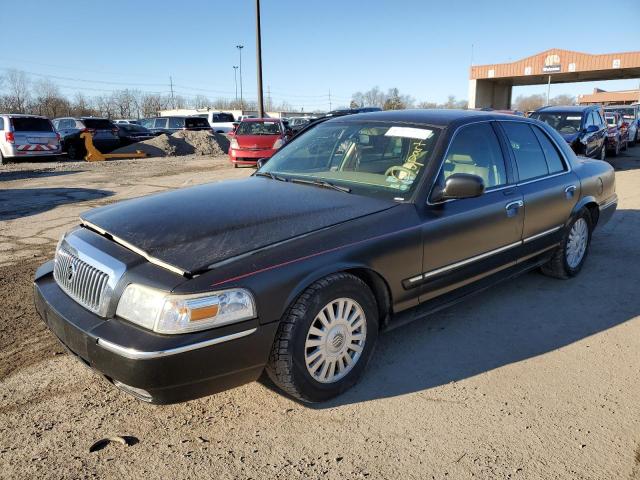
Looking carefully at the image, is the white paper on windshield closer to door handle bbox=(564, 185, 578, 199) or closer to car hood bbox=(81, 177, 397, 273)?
car hood bbox=(81, 177, 397, 273)

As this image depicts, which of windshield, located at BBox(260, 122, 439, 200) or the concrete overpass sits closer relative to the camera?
windshield, located at BBox(260, 122, 439, 200)

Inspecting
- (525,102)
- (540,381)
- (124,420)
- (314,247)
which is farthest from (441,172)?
(525,102)

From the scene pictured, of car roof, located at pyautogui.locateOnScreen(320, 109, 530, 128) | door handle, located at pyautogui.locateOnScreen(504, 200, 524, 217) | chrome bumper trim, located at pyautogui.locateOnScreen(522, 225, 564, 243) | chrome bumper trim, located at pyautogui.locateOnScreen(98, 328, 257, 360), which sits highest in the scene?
car roof, located at pyautogui.locateOnScreen(320, 109, 530, 128)

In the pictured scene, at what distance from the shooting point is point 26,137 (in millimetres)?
16891

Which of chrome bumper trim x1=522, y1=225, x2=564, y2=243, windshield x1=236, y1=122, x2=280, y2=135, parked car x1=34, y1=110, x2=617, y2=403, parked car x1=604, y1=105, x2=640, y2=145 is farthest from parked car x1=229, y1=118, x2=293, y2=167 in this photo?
parked car x1=604, y1=105, x2=640, y2=145

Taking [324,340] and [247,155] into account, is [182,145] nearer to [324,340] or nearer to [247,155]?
[247,155]

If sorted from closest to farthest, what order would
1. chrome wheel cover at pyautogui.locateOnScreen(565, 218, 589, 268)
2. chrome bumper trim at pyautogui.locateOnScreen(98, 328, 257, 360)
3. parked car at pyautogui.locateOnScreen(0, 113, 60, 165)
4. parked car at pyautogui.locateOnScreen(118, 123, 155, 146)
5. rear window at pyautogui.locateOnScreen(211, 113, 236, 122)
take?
chrome bumper trim at pyautogui.locateOnScreen(98, 328, 257, 360) < chrome wheel cover at pyautogui.locateOnScreen(565, 218, 589, 268) < parked car at pyautogui.locateOnScreen(0, 113, 60, 165) < parked car at pyautogui.locateOnScreen(118, 123, 155, 146) < rear window at pyautogui.locateOnScreen(211, 113, 236, 122)

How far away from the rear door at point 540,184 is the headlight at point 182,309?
108 inches

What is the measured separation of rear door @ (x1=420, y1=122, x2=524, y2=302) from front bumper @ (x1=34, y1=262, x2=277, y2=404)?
4.11 ft

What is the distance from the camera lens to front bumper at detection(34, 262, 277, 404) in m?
2.28

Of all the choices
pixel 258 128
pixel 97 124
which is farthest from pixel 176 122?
pixel 258 128

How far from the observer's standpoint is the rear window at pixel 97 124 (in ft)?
67.8

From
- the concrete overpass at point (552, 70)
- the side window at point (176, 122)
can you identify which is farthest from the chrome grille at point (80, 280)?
the concrete overpass at point (552, 70)

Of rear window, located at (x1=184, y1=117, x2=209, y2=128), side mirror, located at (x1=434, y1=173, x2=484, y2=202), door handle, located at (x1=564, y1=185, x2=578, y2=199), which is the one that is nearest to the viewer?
side mirror, located at (x1=434, y1=173, x2=484, y2=202)
